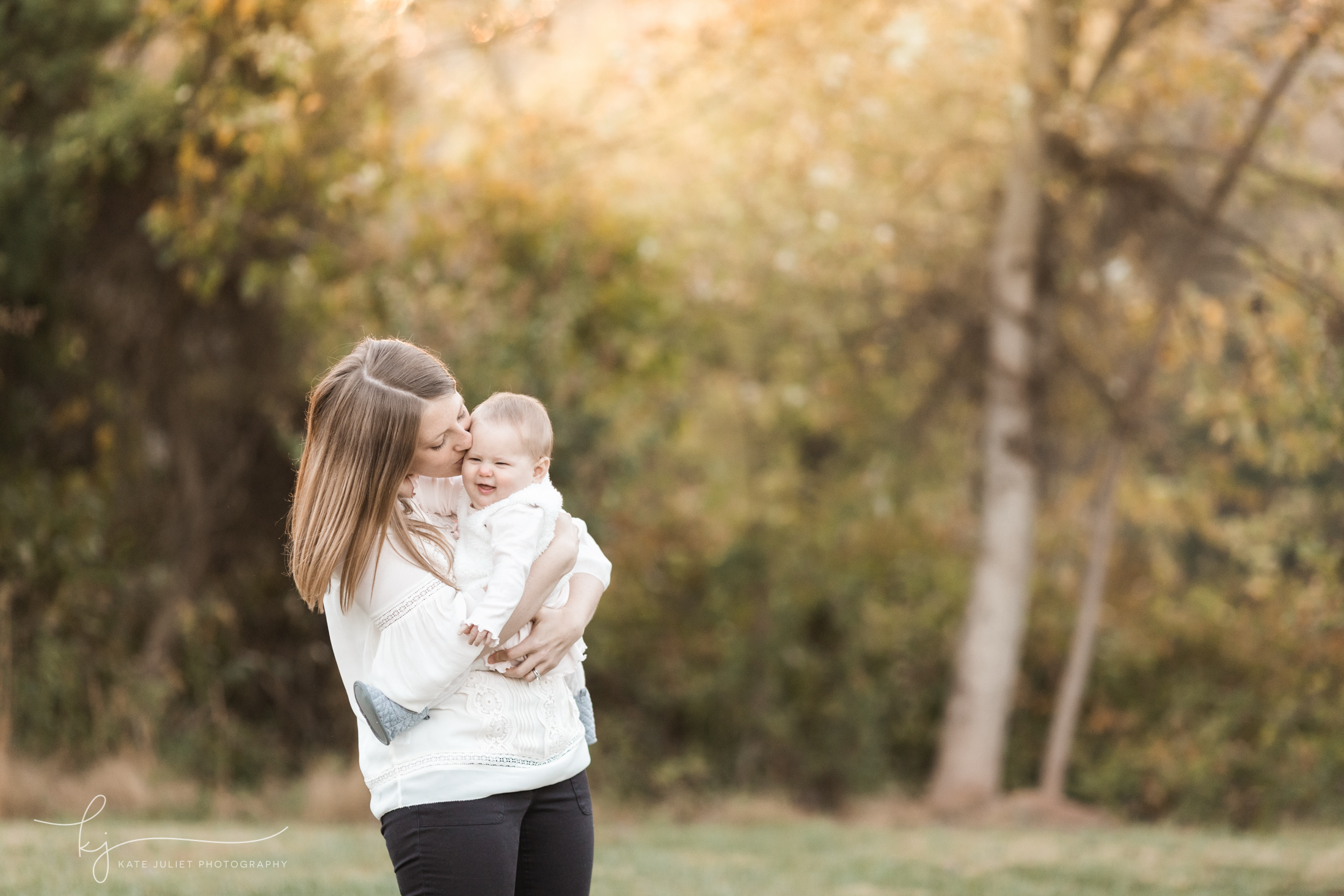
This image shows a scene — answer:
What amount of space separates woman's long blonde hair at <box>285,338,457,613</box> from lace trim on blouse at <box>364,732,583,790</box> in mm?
311

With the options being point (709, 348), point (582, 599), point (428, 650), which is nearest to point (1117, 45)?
point (709, 348)

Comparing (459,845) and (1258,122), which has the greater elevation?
(1258,122)

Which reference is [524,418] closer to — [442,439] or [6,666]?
[442,439]

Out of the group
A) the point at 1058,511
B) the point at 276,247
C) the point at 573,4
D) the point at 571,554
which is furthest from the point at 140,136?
the point at 1058,511

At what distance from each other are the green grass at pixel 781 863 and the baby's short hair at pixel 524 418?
2.97 metres

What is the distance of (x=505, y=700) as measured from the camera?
2.32m

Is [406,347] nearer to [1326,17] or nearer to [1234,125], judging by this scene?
[1326,17]

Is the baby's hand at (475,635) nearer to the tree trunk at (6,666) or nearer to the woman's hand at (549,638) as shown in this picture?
the woman's hand at (549,638)

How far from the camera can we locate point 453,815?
221 cm

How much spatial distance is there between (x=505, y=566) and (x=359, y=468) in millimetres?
323

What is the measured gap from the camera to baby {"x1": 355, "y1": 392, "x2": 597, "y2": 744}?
221 cm

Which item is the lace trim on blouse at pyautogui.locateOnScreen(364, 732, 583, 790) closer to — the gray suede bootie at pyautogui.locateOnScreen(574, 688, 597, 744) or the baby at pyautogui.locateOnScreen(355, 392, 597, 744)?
the baby at pyautogui.locateOnScreen(355, 392, 597, 744)
